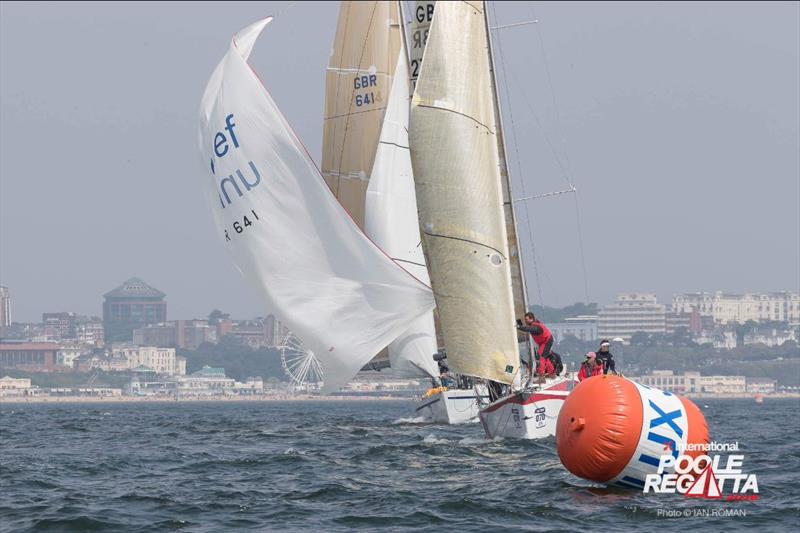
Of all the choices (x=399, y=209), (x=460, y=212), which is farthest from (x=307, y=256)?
(x=399, y=209)

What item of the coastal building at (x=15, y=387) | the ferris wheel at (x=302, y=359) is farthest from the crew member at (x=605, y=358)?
the coastal building at (x=15, y=387)

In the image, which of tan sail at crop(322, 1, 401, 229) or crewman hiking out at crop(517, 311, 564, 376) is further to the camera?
tan sail at crop(322, 1, 401, 229)

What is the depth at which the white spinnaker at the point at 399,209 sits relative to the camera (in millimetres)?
32969

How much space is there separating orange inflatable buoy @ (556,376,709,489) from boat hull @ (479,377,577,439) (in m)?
8.27

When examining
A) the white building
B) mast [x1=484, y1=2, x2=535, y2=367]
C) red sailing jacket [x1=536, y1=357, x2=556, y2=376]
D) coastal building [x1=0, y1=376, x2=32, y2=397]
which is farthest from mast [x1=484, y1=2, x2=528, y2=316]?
coastal building [x1=0, y1=376, x2=32, y2=397]

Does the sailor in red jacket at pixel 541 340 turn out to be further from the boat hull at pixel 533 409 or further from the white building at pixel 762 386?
the white building at pixel 762 386

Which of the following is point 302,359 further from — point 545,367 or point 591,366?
point 591,366

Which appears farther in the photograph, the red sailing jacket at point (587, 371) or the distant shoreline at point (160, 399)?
the distant shoreline at point (160, 399)

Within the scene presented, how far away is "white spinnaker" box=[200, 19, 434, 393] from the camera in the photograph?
25.8 metres

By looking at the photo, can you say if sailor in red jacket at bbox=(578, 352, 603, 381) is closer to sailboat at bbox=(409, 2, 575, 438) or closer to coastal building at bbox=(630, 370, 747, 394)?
sailboat at bbox=(409, 2, 575, 438)

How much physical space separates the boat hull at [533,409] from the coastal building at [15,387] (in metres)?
174

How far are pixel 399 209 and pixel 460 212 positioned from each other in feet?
31.1

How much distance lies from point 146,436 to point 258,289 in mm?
7976

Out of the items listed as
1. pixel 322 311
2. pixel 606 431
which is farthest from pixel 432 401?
pixel 606 431
